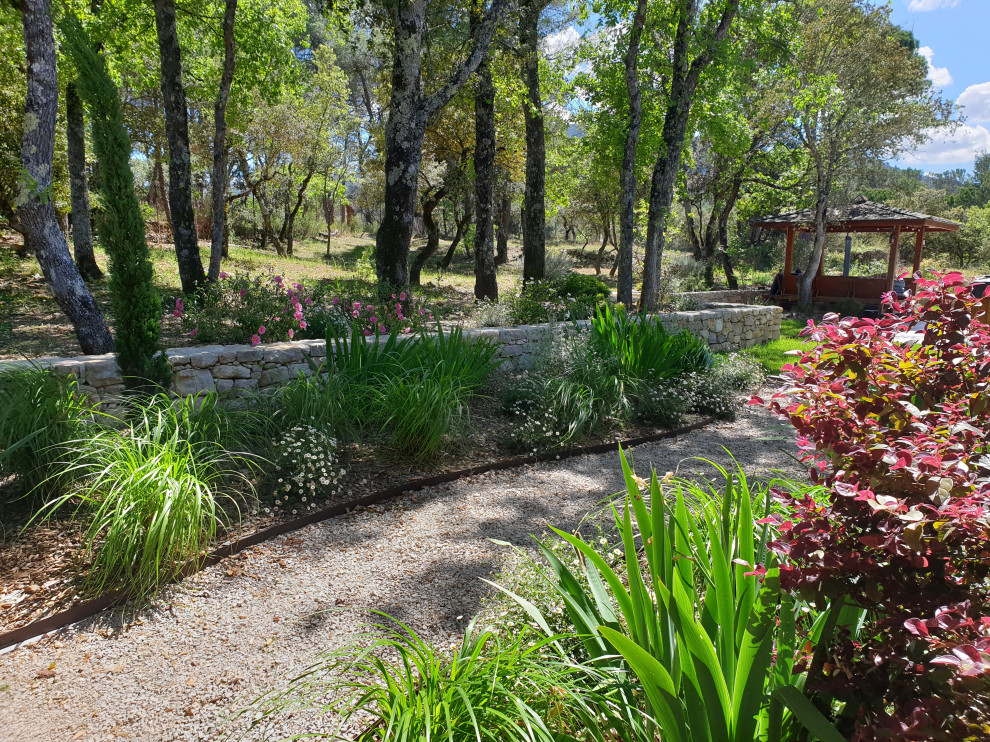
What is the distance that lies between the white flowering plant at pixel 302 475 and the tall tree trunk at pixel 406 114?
11.5ft

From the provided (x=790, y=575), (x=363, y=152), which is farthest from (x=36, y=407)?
(x=363, y=152)

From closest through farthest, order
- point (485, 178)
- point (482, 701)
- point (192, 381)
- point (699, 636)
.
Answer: point (699, 636) < point (482, 701) < point (192, 381) < point (485, 178)

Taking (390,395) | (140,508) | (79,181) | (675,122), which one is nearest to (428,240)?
(79,181)

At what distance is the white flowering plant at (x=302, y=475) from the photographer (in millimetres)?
3598

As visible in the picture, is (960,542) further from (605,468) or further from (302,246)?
(302,246)

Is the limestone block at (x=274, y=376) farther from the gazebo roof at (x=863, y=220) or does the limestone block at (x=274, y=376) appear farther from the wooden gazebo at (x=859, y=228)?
the gazebo roof at (x=863, y=220)

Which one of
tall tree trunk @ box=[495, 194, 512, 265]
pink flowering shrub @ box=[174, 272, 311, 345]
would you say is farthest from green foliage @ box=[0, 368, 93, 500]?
tall tree trunk @ box=[495, 194, 512, 265]

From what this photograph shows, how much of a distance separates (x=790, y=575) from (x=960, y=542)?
0.33 meters

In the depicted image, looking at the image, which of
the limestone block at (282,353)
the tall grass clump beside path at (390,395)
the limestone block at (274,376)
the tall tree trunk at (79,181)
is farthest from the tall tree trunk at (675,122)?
the tall tree trunk at (79,181)

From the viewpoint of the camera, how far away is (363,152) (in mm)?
19125

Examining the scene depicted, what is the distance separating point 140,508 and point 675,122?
8.59 m

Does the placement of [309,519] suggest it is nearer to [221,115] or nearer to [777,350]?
[221,115]

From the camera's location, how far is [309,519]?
351 centimetres

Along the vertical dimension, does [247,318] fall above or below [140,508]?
above
